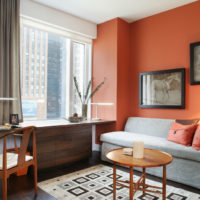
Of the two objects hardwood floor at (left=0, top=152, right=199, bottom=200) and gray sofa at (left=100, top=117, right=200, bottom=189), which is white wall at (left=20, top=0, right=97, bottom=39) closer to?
gray sofa at (left=100, top=117, right=200, bottom=189)

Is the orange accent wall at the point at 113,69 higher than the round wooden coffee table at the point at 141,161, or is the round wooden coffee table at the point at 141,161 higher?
the orange accent wall at the point at 113,69

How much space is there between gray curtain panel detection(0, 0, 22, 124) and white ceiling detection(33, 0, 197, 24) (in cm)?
59

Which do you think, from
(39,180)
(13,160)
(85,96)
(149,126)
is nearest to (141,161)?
(13,160)

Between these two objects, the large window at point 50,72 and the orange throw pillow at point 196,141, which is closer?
the orange throw pillow at point 196,141

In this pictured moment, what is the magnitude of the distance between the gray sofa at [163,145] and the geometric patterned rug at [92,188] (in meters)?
0.20

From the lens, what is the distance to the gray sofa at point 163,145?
2.42 metres

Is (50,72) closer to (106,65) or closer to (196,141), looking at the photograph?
(106,65)

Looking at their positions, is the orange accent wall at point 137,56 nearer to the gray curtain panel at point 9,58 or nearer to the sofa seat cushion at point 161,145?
the sofa seat cushion at point 161,145

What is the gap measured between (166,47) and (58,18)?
1.99 m

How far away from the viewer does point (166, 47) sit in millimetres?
3557

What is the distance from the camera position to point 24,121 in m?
3.33

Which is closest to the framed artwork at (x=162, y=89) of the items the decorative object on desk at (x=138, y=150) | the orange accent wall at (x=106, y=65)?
the orange accent wall at (x=106, y=65)

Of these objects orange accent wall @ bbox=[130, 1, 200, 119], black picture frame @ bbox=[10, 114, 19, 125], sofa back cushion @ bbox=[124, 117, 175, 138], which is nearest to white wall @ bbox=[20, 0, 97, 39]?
orange accent wall @ bbox=[130, 1, 200, 119]

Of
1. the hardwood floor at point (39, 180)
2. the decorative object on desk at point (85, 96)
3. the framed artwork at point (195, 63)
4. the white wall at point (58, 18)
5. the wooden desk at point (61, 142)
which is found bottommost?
the hardwood floor at point (39, 180)
